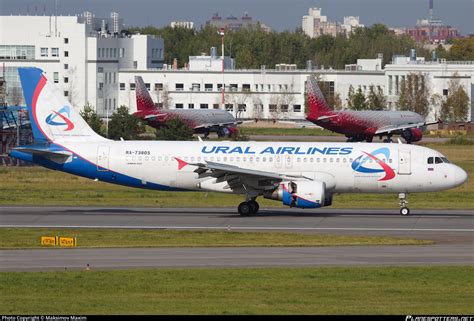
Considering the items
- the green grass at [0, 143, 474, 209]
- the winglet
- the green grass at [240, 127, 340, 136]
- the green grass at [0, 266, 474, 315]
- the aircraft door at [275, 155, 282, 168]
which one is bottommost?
the green grass at [240, 127, 340, 136]

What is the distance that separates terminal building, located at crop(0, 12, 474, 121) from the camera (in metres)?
168

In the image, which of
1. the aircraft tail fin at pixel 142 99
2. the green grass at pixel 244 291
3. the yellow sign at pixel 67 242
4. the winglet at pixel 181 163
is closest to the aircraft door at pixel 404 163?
the winglet at pixel 181 163

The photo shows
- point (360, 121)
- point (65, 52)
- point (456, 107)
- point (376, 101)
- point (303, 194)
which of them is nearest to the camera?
point (303, 194)

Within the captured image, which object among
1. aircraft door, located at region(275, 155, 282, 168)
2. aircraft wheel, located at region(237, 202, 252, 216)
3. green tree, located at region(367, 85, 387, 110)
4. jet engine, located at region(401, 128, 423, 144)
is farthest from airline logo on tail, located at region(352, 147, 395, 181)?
green tree, located at region(367, 85, 387, 110)

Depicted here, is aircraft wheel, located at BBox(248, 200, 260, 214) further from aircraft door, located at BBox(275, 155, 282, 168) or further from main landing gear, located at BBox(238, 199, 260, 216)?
aircraft door, located at BBox(275, 155, 282, 168)

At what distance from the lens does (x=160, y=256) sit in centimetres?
3725

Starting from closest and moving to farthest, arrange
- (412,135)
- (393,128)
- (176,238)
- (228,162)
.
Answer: (176,238), (228,162), (412,135), (393,128)

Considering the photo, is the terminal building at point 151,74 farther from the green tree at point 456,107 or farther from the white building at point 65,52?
the green tree at point 456,107

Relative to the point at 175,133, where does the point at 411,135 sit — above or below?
below

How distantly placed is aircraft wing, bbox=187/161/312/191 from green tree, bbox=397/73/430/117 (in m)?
114

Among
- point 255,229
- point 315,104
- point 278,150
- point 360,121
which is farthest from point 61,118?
point 360,121

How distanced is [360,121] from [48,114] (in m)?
74.7

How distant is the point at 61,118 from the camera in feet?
176

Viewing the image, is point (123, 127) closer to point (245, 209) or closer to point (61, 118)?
point (61, 118)
